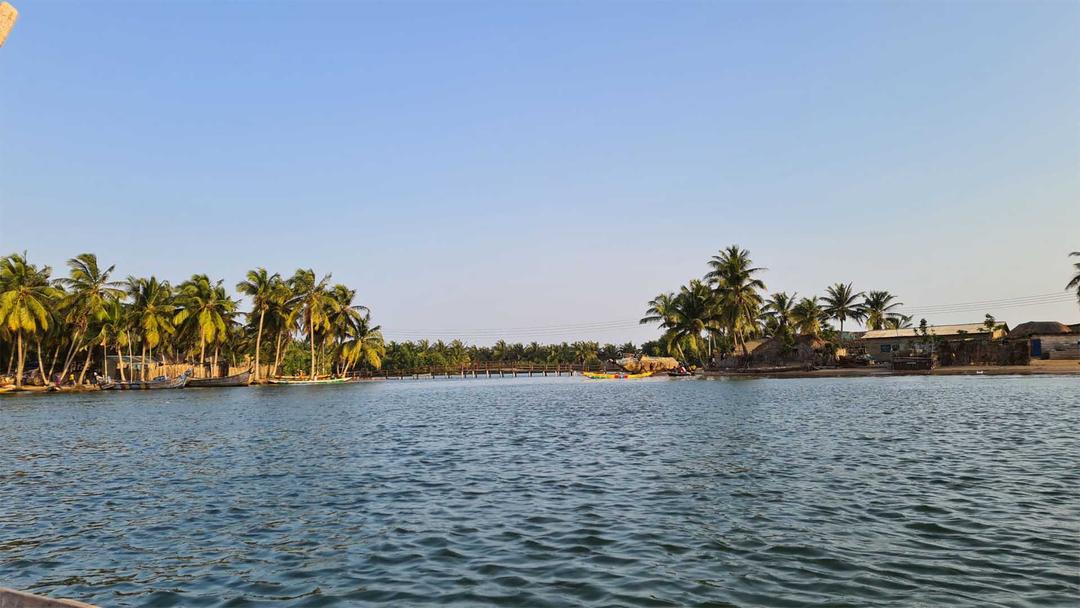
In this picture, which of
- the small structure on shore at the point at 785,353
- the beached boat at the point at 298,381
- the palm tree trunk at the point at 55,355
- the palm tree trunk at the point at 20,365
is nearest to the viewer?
the palm tree trunk at the point at 20,365

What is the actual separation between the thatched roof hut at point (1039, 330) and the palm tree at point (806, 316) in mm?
20241

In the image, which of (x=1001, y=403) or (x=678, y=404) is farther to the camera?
(x=678, y=404)

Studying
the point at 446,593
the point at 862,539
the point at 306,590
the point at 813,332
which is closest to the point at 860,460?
the point at 862,539

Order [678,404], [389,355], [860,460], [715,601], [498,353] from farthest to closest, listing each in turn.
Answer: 1. [498,353]
2. [389,355]
3. [678,404]
4. [860,460]
5. [715,601]

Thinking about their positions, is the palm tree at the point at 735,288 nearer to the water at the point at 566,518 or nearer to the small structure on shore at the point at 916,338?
the small structure on shore at the point at 916,338

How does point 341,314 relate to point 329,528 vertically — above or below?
above

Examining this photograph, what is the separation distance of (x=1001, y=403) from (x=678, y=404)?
15154 mm

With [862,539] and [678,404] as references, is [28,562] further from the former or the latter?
[678,404]

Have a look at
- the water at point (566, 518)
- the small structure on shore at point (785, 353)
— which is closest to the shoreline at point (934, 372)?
the small structure on shore at point (785, 353)

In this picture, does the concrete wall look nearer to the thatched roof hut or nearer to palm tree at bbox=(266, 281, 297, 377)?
the thatched roof hut

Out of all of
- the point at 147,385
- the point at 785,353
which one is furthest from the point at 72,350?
the point at 785,353

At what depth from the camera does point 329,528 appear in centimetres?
1096

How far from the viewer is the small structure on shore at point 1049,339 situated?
63062 mm

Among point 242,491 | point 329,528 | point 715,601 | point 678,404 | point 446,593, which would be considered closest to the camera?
point 715,601
